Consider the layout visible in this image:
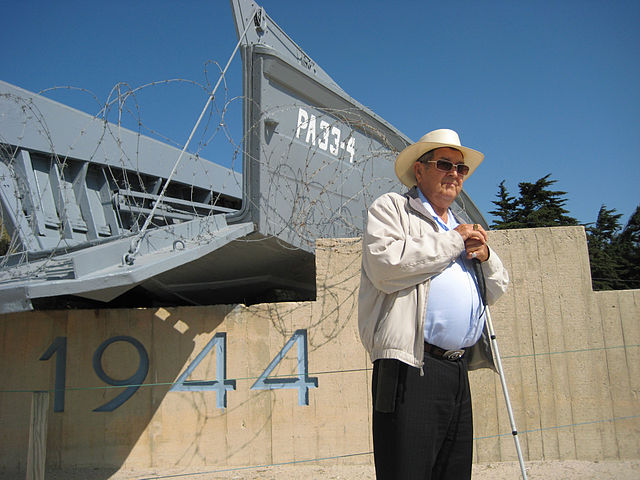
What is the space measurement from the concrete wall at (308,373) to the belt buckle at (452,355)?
7.75 ft

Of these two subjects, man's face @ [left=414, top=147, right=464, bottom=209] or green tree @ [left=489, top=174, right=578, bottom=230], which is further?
green tree @ [left=489, top=174, right=578, bottom=230]

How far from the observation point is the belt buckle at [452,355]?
1.92 metres

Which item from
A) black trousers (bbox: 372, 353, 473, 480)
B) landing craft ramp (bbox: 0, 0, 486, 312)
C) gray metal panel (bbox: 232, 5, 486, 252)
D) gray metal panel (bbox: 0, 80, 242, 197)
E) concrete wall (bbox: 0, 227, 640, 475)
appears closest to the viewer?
black trousers (bbox: 372, 353, 473, 480)

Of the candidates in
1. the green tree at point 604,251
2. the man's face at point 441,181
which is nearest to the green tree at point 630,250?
the green tree at point 604,251

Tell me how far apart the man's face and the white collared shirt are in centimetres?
28

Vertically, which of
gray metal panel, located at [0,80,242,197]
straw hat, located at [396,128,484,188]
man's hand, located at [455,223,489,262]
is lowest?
man's hand, located at [455,223,489,262]

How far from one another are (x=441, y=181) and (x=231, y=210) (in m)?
3.67

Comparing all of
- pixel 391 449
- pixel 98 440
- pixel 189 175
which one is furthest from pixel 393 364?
pixel 189 175

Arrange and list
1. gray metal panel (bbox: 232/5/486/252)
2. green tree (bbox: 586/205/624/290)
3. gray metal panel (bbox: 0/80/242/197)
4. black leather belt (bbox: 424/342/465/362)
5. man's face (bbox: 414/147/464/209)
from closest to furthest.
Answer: black leather belt (bbox: 424/342/465/362) < man's face (bbox: 414/147/464/209) < gray metal panel (bbox: 232/5/486/252) < gray metal panel (bbox: 0/80/242/197) < green tree (bbox: 586/205/624/290)

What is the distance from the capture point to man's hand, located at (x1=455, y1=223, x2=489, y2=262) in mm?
1965

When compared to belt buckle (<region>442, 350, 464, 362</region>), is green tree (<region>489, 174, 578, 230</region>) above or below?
above

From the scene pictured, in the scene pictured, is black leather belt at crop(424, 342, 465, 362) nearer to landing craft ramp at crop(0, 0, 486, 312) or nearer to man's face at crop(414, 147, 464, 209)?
man's face at crop(414, 147, 464, 209)

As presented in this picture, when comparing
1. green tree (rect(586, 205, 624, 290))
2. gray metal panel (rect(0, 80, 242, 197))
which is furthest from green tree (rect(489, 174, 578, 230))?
gray metal panel (rect(0, 80, 242, 197))

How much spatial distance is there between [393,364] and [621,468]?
3274 mm
